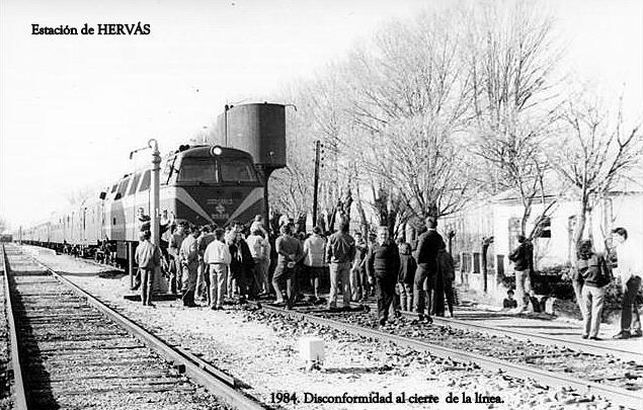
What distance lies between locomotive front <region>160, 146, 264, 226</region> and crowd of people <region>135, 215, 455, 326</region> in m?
0.77

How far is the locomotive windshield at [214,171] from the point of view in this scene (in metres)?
20.3

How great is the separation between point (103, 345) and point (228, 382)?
3.89 m

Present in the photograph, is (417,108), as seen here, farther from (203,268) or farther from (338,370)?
(338,370)

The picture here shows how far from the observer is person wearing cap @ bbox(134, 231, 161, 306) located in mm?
16781

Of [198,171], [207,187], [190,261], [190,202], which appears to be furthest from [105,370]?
[198,171]

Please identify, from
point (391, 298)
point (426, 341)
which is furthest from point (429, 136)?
point (426, 341)

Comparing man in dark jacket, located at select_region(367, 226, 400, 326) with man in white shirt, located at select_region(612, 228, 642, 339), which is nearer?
man in white shirt, located at select_region(612, 228, 642, 339)

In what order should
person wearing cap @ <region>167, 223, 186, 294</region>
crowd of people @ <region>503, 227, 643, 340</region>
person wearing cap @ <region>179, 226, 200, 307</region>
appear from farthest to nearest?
person wearing cap @ <region>167, 223, 186, 294</region>, person wearing cap @ <region>179, 226, 200, 307</region>, crowd of people @ <region>503, 227, 643, 340</region>

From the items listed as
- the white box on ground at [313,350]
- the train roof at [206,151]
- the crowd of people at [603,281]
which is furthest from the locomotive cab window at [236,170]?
the white box on ground at [313,350]

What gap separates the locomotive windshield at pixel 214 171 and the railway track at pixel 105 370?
5646 mm

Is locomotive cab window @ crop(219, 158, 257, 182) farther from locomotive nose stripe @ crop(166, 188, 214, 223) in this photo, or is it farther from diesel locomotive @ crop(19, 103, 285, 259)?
locomotive nose stripe @ crop(166, 188, 214, 223)

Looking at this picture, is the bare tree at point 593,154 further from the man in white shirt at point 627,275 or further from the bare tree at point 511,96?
the man in white shirt at point 627,275

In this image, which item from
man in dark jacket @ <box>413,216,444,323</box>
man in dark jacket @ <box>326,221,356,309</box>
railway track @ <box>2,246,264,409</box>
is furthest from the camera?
man in dark jacket @ <box>326,221,356,309</box>

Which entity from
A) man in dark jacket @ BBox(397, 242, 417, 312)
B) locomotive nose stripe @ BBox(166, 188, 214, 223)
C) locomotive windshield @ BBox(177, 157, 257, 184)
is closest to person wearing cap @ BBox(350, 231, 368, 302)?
man in dark jacket @ BBox(397, 242, 417, 312)
